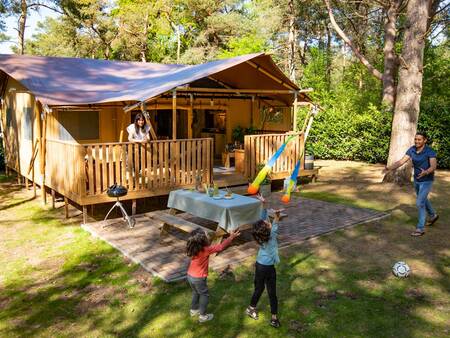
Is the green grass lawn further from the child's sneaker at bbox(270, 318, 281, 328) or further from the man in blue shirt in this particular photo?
the man in blue shirt

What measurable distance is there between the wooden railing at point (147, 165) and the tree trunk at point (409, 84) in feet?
18.5

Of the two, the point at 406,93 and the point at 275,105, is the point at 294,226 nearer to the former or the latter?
the point at 406,93

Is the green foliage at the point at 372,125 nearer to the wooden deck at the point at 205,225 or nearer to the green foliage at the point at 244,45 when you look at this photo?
the wooden deck at the point at 205,225

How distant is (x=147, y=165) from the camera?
30.3 feet

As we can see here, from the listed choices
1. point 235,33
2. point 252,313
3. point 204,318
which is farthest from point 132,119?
point 235,33

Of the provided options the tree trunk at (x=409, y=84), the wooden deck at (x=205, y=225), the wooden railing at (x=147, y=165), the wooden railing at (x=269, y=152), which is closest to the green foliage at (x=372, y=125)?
the tree trunk at (x=409, y=84)

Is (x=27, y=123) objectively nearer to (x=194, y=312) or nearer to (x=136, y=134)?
(x=136, y=134)

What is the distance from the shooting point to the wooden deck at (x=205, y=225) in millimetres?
6406

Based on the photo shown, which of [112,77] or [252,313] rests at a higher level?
[112,77]

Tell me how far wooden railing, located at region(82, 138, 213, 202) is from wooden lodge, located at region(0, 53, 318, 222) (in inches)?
0.8

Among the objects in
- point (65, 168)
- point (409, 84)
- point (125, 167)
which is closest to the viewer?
point (125, 167)

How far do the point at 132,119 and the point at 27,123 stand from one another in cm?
300

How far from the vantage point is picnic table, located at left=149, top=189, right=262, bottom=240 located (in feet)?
22.0

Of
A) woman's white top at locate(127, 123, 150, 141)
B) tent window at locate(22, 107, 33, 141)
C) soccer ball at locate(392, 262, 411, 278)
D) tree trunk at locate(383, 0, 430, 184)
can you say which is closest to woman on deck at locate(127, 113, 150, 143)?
woman's white top at locate(127, 123, 150, 141)
